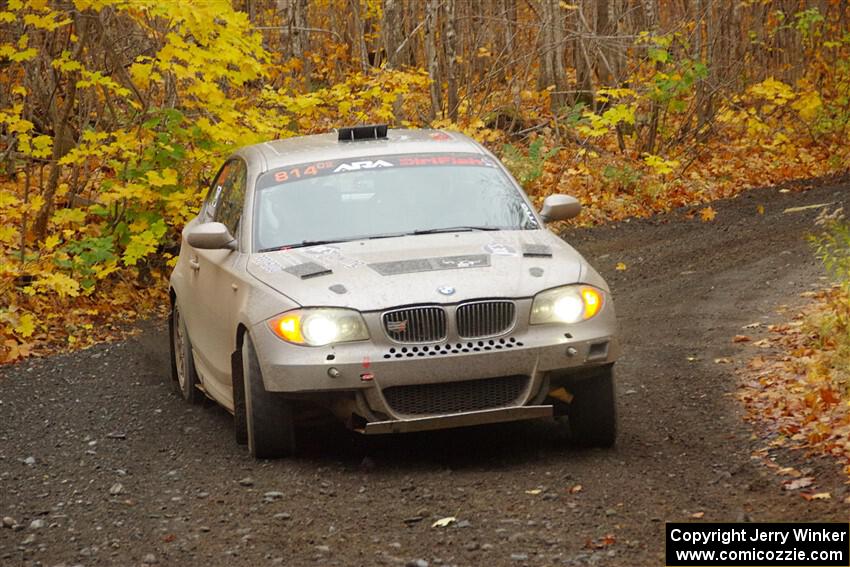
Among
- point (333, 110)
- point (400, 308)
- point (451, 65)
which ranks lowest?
point (333, 110)

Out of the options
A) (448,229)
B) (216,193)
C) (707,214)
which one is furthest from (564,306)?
(707,214)

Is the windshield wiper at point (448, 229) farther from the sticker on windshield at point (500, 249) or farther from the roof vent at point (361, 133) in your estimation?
the roof vent at point (361, 133)

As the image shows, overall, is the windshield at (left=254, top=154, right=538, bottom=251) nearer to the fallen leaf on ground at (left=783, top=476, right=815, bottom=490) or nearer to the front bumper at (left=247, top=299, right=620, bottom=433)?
the front bumper at (left=247, top=299, right=620, bottom=433)

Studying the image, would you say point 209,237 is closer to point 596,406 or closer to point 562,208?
point 562,208

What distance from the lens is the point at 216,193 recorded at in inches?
378

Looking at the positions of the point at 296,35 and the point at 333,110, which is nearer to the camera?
the point at 333,110

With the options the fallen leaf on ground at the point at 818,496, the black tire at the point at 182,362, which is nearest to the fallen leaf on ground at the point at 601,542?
the fallen leaf on ground at the point at 818,496

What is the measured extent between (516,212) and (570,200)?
0.34m

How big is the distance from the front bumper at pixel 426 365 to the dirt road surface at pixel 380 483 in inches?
12.9

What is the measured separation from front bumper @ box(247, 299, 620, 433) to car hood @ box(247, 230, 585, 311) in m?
0.19

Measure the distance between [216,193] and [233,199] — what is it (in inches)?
37.3

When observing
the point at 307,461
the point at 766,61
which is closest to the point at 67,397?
the point at 307,461

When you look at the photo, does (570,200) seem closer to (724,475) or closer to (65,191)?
(724,475)

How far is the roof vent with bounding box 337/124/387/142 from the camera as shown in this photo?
29.0 feet
